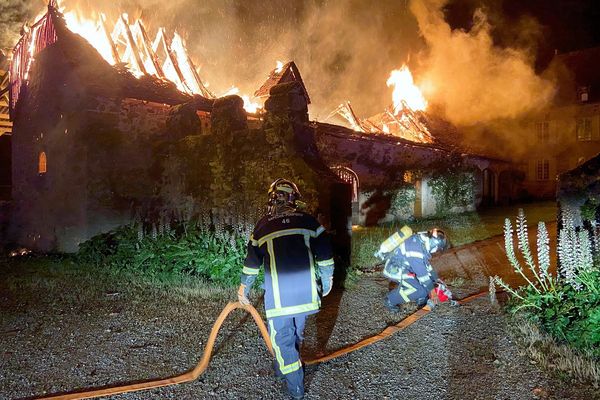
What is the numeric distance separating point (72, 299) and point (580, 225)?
22.7 ft

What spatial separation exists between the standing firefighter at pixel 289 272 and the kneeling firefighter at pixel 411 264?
2.22m

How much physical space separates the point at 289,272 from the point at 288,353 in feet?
2.14

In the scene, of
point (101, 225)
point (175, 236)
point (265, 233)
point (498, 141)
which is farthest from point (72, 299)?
point (498, 141)

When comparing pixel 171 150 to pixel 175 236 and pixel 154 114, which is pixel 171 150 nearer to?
pixel 175 236

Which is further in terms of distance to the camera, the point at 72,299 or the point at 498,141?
the point at 498,141

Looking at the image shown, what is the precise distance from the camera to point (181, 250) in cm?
801

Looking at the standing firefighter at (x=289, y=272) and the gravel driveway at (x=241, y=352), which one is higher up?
the standing firefighter at (x=289, y=272)

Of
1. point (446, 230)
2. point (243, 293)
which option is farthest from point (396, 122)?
point (243, 293)

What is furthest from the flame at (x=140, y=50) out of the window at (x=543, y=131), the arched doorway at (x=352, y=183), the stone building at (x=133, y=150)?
the window at (x=543, y=131)

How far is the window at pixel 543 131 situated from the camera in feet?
107

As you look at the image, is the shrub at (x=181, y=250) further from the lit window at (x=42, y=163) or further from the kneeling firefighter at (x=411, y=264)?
the lit window at (x=42, y=163)

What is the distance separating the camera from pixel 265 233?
364 cm

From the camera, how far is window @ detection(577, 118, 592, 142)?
30.7 meters

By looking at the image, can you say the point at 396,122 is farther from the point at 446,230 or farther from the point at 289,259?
the point at 289,259
